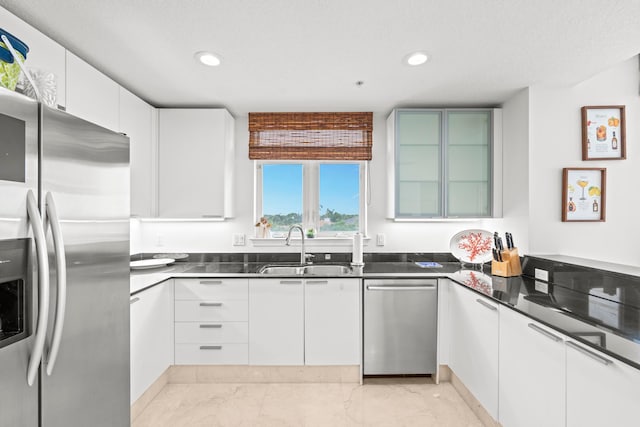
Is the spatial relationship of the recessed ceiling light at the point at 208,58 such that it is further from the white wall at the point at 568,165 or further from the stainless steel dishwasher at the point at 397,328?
the white wall at the point at 568,165

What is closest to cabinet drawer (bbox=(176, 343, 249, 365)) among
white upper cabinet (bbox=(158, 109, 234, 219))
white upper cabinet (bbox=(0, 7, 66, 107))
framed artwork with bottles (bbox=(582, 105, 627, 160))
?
white upper cabinet (bbox=(158, 109, 234, 219))

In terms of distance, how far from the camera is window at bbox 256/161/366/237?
3240mm

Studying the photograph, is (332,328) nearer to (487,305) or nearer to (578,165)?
(487,305)

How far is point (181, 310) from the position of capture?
2.47 metres

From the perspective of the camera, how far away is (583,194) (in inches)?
94.5

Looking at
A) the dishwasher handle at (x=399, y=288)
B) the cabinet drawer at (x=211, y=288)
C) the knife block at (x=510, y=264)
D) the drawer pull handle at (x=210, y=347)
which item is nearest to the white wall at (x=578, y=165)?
the knife block at (x=510, y=264)

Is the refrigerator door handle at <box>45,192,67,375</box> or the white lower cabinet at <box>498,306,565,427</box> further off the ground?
the refrigerator door handle at <box>45,192,67,375</box>

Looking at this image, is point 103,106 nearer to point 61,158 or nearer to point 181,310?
point 61,158

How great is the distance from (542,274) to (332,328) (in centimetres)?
151

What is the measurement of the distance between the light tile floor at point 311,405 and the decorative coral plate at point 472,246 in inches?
41.4

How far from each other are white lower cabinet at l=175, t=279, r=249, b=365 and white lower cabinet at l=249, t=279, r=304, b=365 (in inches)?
2.4

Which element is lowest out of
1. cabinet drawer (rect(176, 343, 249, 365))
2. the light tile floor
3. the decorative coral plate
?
the light tile floor

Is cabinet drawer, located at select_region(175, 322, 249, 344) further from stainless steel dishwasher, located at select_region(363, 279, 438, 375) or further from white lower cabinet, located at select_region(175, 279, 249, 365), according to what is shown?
stainless steel dishwasher, located at select_region(363, 279, 438, 375)

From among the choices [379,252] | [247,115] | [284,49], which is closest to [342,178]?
[379,252]
